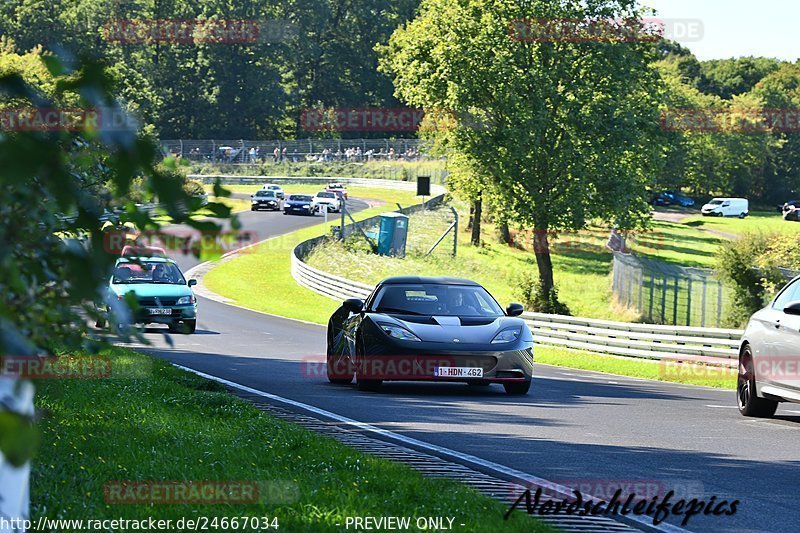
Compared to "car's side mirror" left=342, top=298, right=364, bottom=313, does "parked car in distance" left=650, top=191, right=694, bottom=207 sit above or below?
below

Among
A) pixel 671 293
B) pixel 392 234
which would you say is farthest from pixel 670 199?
pixel 671 293

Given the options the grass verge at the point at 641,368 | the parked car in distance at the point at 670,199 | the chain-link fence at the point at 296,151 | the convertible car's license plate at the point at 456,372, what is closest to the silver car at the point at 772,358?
the convertible car's license plate at the point at 456,372

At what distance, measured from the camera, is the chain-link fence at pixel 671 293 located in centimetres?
3712

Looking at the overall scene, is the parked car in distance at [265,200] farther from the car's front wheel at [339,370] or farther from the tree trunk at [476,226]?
the car's front wheel at [339,370]

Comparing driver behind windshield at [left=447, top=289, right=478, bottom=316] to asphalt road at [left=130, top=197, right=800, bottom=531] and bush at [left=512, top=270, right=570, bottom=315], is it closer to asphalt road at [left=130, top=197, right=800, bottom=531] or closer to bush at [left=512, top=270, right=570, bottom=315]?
asphalt road at [left=130, top=197, right=800, bottom=531]

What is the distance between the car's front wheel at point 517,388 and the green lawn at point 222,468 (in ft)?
15.6

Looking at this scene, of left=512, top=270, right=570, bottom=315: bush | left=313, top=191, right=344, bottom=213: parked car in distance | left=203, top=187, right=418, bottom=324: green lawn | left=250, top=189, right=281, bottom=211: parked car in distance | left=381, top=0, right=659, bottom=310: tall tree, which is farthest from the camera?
left=250, top=189, right=281, bottom=211: parked car in distance

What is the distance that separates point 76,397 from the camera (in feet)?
39.3

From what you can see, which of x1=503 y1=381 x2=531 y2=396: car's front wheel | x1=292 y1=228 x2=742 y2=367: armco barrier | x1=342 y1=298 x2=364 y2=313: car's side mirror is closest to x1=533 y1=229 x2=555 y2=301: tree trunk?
x1=292 y1=228 x2=742 y2=367: armco barrier

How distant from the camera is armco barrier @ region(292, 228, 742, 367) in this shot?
89.8 feet

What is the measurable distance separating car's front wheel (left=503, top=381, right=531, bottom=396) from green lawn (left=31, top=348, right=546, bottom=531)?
15.6 ft

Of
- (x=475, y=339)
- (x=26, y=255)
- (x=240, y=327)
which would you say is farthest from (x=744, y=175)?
(x=26, y=255)

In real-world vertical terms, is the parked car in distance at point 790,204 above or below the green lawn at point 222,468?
below

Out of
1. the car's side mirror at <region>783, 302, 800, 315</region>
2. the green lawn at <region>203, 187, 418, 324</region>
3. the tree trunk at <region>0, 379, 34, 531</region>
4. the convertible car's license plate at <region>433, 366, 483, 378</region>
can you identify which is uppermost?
the tree trunk at <region>0, 379, 34, 531</region>
